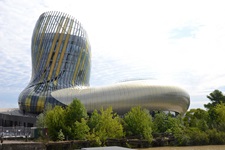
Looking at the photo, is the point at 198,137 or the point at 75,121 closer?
the point at 75,121

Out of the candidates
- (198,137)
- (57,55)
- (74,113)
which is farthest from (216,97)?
(74,113)

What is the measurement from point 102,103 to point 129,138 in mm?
20562

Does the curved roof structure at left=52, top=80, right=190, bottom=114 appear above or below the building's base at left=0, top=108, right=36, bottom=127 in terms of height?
above

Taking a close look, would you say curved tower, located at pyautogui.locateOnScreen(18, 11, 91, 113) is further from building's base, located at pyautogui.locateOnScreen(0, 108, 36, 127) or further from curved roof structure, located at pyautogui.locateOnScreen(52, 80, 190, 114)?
curved roof structure, located at pyautogui.locateOnScreen(52, 80, 190, 114)

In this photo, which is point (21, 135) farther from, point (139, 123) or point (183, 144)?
point (183, 144)

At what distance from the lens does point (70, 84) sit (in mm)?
70875

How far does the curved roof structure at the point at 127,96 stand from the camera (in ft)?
194

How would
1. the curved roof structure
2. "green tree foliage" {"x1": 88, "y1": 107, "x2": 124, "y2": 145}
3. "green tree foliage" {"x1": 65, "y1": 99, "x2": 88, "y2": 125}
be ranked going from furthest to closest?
the curved roof structure < "green tree foliage" {"x1": 88, "y1": 107, "x2": 124, "y2": 145} < "green tree foliage" {"x1": 65, "y1": 99, "x2": 88, "y2": 125}

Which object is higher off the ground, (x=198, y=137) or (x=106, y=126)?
(x=106, y=126)

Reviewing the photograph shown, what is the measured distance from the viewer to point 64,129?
34625mm

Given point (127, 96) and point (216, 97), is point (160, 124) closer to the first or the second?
→ point (127, 96)

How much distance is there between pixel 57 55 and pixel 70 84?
25.4ft

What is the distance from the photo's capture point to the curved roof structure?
5925cm

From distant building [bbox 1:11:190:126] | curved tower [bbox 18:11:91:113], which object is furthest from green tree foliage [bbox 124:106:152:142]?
curved tower [bbox 18:11:91:113]
